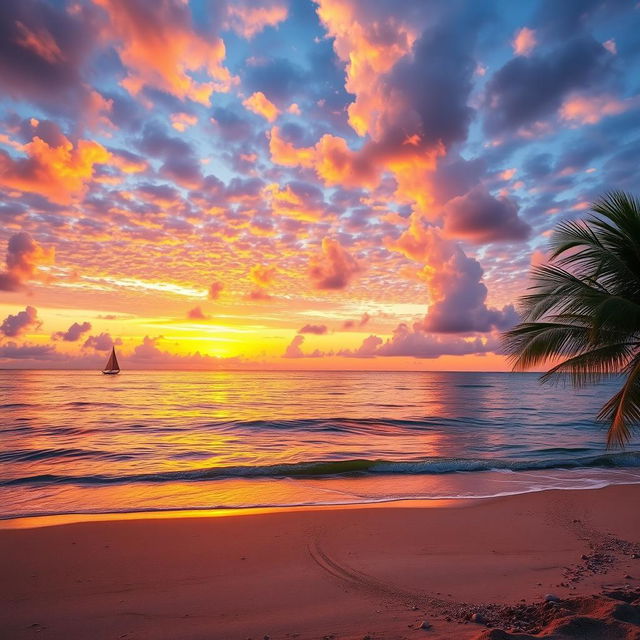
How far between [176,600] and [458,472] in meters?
12.2

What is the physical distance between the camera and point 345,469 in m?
16.0

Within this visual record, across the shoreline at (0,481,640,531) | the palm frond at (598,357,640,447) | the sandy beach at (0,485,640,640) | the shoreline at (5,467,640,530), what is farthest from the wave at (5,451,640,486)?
the palm frond at (598,357,640,447)

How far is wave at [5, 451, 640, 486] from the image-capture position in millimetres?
13969

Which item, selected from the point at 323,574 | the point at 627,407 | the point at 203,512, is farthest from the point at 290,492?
the point at 627,407

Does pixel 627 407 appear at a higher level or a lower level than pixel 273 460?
higher

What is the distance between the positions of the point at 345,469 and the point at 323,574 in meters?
9.71

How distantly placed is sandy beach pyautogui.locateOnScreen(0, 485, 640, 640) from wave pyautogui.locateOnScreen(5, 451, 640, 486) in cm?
481

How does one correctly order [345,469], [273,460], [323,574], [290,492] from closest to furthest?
[323,574] → [290,492] → [345,469] → [273,460]

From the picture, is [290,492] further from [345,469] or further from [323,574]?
[323,574]

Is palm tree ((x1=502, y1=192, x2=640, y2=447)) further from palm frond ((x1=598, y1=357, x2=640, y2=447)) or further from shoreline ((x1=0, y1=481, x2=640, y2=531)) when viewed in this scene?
shoreline ((x1=0, y1=481, x2=640, y2=531))

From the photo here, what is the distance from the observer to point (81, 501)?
1130cm

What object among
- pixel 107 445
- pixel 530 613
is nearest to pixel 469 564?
pixel 530 613

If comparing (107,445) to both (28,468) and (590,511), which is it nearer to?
(28,468)

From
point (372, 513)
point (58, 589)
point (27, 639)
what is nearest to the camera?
point (27, 639)
